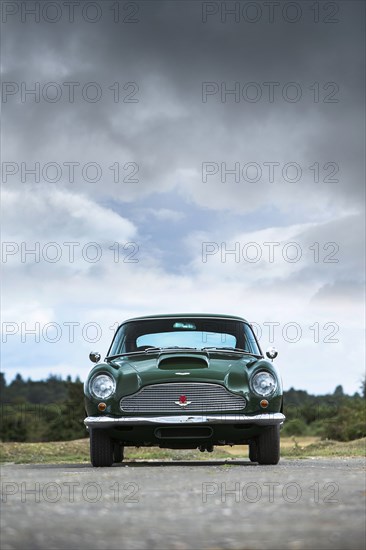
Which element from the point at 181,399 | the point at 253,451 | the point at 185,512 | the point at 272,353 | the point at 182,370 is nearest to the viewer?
the point at 185,512

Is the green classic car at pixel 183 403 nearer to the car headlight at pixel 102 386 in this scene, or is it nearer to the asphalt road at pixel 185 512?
Result: the car headlight at pixel 102 386

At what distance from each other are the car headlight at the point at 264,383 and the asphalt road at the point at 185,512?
8.61 ft

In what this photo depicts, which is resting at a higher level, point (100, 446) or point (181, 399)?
point (181, 399)

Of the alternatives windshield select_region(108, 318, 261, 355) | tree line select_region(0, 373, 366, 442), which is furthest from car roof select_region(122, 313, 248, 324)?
tree line select_region(0, 373, 366, 442)

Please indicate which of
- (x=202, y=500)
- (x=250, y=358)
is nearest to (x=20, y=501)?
(x=202, y=500)

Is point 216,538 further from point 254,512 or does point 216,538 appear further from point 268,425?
point 268,425

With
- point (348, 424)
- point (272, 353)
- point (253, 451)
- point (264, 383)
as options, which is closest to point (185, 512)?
point (264, 383)

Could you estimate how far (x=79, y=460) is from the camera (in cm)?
1548

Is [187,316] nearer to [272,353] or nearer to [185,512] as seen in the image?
[272,353]

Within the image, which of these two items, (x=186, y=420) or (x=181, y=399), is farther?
(x=181, y=399)

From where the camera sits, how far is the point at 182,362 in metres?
11.8

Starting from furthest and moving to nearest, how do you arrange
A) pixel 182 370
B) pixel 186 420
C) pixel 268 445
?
pixel 268 445 < pixel 182 370 < pixel 186 420

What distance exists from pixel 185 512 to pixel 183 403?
5661mm

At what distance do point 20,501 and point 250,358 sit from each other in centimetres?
606
